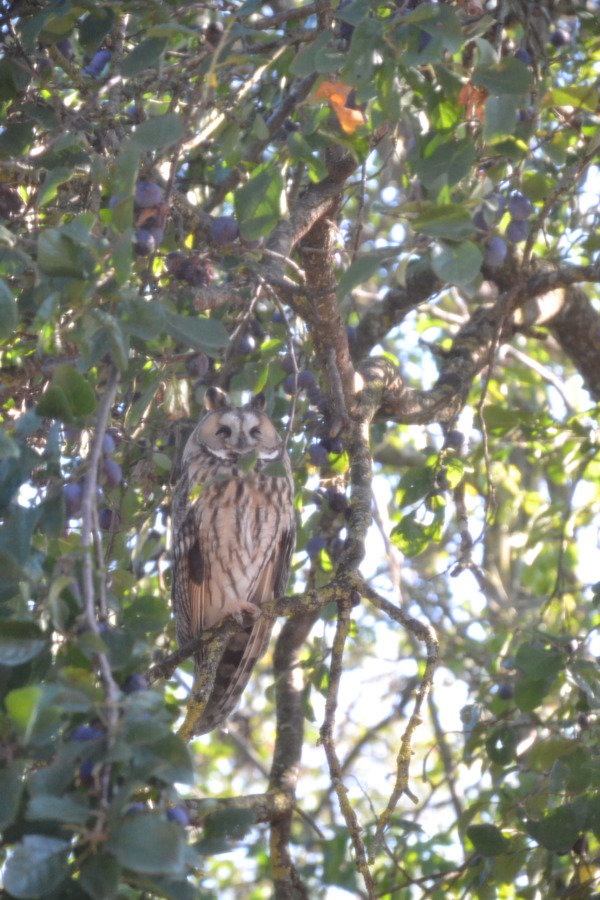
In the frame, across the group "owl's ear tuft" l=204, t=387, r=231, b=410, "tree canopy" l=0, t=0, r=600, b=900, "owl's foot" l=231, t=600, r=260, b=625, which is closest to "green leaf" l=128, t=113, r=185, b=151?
"tree canopy" l=0, t=0, r=600, b=900

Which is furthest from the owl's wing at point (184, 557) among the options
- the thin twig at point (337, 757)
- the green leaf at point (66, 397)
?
the green leaf at point (66, 397)

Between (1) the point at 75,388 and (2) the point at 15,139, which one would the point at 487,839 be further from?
(2) the point at 15,139

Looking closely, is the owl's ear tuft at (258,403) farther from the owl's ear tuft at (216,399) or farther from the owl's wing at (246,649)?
the owl's wing at (246,649)

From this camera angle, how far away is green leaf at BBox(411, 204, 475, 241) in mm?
1495

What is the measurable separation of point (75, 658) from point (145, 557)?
1.76 metres

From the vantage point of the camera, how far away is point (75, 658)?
128 centimetres

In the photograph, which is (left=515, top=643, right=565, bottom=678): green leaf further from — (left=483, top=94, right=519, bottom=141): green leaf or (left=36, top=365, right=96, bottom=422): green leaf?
(left=36, top=365, right=96, bottom=422): green leaf

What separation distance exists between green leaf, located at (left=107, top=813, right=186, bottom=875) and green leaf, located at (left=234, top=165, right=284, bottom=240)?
3.97ft

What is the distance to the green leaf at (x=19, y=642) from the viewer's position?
1.21 m

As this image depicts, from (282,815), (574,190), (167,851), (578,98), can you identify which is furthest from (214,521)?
(167,851)

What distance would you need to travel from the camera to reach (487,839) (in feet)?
7.82

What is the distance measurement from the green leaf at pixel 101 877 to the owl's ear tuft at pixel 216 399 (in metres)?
2.15

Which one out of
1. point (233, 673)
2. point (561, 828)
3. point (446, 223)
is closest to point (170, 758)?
point (446, 223)

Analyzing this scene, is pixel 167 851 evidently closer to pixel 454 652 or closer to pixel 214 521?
pixel 214 521
